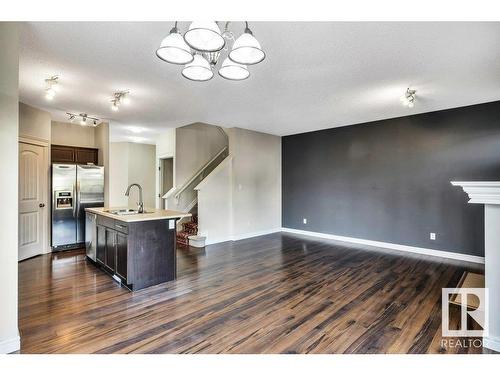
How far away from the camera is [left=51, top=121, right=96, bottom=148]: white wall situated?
5680mm

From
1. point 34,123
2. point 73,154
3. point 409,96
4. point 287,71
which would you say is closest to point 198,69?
point 287,71

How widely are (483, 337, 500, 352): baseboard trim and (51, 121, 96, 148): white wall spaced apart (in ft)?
23.5

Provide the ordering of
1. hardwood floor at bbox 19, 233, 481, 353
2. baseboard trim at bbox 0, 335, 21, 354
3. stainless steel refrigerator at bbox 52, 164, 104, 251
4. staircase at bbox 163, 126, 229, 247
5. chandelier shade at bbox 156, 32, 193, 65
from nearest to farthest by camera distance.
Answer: chandelier shade at bbox 156, 32, 193, 65, baseboard trim at bbox 0, 335, 21, 354, hardwood floor at bbox 19, 233, 481, 353, stainless steel refrigerator at bbox 52, 164, 104, 251, staircase at bbox 163, 126, 229, 247

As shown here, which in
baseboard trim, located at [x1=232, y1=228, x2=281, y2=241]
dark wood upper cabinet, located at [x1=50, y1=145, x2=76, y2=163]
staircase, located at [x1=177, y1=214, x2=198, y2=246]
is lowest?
baseboard trim, located at [x1=232, y1=228, x2=281, y2=241]

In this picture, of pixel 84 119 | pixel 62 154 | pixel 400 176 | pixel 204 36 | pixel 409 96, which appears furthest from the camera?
pixel 62 154

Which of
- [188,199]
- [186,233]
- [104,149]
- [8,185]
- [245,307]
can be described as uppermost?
[104,149]

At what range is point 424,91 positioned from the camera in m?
3.75

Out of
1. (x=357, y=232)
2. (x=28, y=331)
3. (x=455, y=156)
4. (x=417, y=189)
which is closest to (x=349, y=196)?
(x=357, y=232)

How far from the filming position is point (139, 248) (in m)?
3.26

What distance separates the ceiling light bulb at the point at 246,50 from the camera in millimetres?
1863

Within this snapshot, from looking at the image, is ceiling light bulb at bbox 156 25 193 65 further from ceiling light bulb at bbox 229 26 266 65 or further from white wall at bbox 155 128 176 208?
white wall at bbox 155 128 176 208

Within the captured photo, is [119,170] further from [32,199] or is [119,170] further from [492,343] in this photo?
[492,343]

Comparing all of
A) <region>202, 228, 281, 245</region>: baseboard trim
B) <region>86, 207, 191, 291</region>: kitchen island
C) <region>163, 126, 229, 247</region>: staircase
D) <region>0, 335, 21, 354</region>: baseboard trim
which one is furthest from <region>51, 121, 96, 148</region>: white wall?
<region>0, 335, 21, 354</region>: baseboard trim

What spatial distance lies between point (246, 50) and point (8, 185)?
2.08 metres
